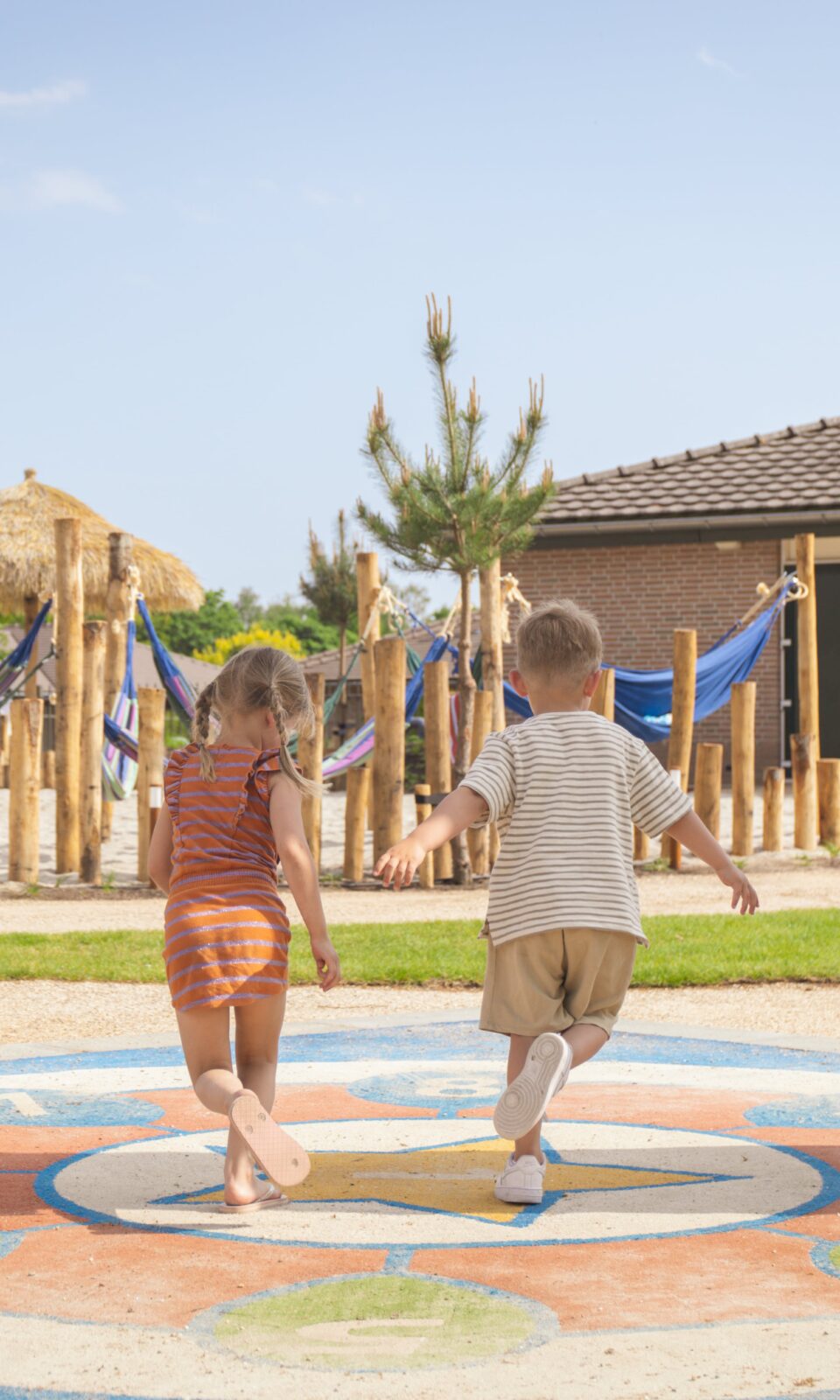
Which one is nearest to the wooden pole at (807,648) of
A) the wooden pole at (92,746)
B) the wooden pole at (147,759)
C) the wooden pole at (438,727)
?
the wooden pole at (438,727)

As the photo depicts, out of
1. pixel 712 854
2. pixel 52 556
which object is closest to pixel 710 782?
pixel 712 854

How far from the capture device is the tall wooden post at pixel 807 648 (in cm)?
1327

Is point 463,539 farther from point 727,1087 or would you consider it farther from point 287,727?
point 287,727

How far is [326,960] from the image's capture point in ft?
11.6

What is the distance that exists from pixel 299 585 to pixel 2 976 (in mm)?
22775

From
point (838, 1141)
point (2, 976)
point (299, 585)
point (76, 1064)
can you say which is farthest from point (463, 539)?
point (299, 585)

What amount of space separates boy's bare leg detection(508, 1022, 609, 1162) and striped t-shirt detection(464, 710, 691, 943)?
0.24 m

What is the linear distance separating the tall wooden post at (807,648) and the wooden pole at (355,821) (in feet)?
13.1

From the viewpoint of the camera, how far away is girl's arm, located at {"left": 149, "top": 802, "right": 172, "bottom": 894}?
150 inches

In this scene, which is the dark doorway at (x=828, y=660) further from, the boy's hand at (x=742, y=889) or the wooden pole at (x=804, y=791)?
the boy's hand at (x=742, y=889)

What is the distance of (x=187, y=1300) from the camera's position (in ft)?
9.55

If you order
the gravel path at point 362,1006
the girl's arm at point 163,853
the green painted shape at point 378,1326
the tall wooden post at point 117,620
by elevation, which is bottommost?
the gravel path at point 362,1006

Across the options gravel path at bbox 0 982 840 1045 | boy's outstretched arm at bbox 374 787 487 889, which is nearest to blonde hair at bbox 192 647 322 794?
boy's outstretched arm at bbox 374 787 487 889

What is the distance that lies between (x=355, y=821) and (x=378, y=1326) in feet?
27.4
